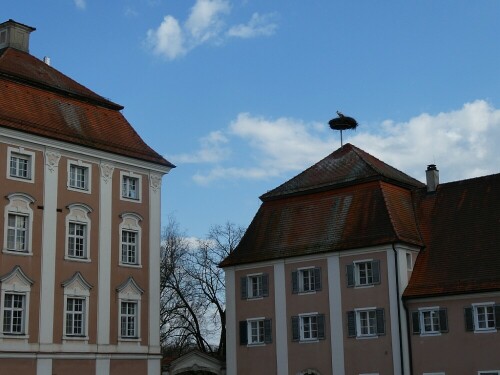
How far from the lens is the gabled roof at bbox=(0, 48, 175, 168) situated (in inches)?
1474

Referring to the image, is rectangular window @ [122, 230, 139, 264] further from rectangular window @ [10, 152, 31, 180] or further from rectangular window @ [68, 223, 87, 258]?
rectangular window @ [10, 152, 31, 180]

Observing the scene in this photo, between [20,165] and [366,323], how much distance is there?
1804 centimetres

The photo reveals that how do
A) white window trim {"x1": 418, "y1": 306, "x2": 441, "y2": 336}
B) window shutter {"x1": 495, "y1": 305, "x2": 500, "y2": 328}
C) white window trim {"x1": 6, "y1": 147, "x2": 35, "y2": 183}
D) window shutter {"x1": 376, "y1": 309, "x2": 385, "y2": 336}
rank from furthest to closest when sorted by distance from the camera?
window shutter {"x1": 376, "y1": 309, "x2": 385, "y2": 336} → white window trim {"x1": 418, "y1": 306, "x2": 441, "y2": 336} → window shutter {"x1": 495, "y1": 305, "x2": 500, "y2": 328} → white window trim {"x1": 6, "y1": 147, "x2": 35, "y2": 183}

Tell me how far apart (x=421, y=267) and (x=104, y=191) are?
15916 mm

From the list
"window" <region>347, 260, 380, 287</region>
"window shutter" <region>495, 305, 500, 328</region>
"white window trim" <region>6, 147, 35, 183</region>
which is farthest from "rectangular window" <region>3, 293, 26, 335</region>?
"window shutter" <region>495, 305, 500, 328</region>

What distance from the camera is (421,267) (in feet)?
138

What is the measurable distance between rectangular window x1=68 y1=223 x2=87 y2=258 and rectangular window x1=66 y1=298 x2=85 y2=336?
2037mm

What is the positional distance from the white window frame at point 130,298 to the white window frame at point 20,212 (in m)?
5.13

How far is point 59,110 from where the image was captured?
1561 inches

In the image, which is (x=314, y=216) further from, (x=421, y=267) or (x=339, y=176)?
(x=421, y=267)

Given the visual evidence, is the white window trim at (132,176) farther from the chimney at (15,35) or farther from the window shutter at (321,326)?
the window shutter at (321,326)

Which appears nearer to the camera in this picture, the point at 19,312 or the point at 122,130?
the point at 19,312

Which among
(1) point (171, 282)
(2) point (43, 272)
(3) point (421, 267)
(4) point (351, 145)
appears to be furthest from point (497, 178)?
(1) point (171, 282)

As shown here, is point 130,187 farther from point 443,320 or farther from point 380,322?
point 443,320
